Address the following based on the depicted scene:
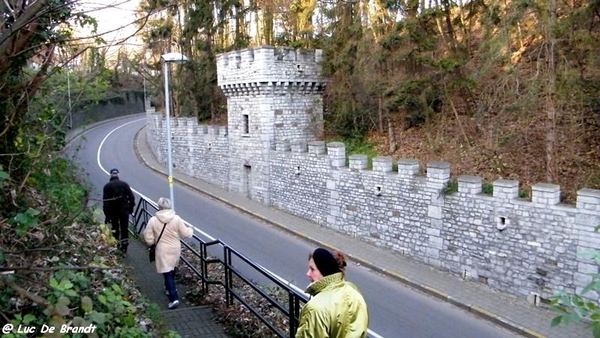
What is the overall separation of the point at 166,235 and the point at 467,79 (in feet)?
36.6

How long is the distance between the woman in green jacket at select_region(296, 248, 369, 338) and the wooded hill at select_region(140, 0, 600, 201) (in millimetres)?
5505

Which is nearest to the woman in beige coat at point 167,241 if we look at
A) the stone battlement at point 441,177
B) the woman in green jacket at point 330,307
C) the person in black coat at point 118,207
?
the person in black coat at point 118,207

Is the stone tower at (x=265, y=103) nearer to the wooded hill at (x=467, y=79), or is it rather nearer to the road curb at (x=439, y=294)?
the wooded hill at (x=467, y=79)

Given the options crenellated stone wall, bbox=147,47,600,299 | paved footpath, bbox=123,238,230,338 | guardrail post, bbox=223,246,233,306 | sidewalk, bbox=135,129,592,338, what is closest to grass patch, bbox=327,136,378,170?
crenellated stone wall, bbox=147,47,600,299

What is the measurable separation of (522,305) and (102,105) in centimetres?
4560

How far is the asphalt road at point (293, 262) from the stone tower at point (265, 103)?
1.91 metres

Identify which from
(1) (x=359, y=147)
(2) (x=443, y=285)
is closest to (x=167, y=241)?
(2) (x=443, y=285)

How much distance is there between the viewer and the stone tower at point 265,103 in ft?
58.9

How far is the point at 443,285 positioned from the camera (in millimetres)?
11016

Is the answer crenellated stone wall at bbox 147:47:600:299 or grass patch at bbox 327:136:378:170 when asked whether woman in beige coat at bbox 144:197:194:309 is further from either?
grass patch at bbox 327:136:378:170

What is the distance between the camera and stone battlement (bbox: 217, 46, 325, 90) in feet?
58.2

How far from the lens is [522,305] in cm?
995

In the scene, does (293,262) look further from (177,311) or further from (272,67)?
(272,67)

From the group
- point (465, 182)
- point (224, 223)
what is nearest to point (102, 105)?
point (224, 223)
